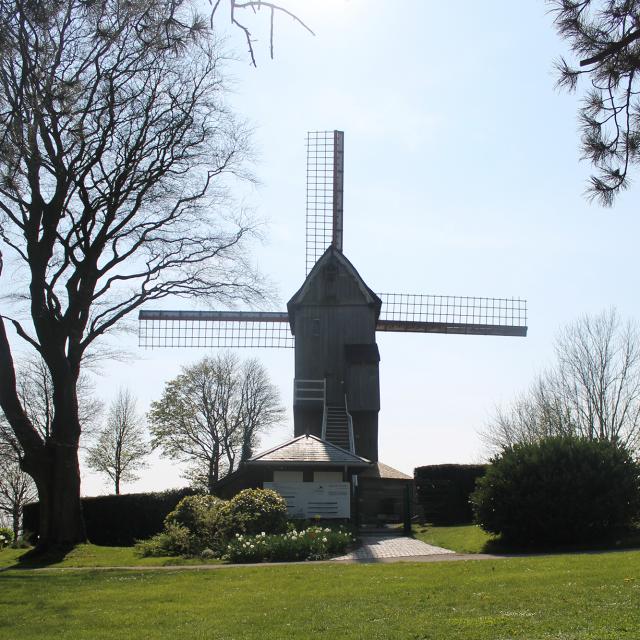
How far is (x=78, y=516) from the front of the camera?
2519cm

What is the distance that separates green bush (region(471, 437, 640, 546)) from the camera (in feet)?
66.0

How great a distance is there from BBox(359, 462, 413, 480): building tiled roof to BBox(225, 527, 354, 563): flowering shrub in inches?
503

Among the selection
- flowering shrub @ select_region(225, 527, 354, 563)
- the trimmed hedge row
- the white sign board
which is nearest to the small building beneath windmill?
the white sign board

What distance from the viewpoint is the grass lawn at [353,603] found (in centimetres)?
987

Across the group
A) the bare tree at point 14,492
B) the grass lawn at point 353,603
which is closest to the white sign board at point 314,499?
the grass lawn at point 353,603

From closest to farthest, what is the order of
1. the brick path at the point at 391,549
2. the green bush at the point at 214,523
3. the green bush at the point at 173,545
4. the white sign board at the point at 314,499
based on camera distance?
the brick path at the point at 391,549
the green bush at the point at 173,545
the green bush at the point at 214,523
the white sign board at the point at 314,499

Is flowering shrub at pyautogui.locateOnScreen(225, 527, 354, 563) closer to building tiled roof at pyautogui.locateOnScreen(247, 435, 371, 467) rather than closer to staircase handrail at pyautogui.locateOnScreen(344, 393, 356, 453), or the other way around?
building tiled roof at pyautogui.locateOnScreen(247, 435, 371, 467)

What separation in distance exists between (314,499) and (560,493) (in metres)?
8.81

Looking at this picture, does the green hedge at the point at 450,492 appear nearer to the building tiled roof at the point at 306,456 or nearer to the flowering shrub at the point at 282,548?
the building tiled roof at the point at 306,456

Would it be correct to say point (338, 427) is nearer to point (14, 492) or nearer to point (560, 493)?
point (560, 493)

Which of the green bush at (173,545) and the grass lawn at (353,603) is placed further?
the green bush at (173,545)

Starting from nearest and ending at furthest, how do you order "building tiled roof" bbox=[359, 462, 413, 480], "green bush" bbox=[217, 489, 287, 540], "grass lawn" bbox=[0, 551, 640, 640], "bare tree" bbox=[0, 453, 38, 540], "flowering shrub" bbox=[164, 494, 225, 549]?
"grass lawn" bbox=[0, 551, 640, 640]
"green bush" bbox=[217, 489, 287, 540]
"flowering shrub" bbox=[164, 494, 225, 549]
"building tiled roof" bbox=[359, 462, 413, 480]
"bare tree" bbox=[0, 453, 38, 540]

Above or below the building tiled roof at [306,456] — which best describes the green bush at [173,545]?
below

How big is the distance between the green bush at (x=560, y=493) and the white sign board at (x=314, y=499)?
631 centimetres
